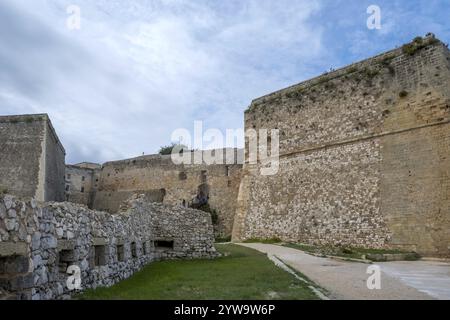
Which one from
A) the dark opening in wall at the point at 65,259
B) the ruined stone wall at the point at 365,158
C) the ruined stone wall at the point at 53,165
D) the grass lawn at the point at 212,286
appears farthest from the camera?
the ruined stone wall at the point at 53,165

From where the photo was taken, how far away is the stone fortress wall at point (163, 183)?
35.0 m

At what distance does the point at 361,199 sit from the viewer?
20.2 m

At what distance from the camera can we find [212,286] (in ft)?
27.3

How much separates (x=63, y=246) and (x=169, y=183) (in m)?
32.4

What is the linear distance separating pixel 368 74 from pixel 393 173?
5040 mm

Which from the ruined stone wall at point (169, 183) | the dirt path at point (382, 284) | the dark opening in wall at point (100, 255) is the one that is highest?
the ruined stone wall at point (169, 183)

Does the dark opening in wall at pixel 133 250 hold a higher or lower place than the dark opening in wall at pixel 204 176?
lower

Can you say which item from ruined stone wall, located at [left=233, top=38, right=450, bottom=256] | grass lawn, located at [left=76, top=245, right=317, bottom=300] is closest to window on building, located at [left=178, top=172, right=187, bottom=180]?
ruined stone wall, located at [left=233, top=38, right=450, bottom=256]

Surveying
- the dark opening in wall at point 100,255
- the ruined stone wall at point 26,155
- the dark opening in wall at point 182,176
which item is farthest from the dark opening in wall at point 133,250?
the dark opening in wall at point 182,176

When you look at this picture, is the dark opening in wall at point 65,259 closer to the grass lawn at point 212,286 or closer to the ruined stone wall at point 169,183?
the grass lawn at point 212,286

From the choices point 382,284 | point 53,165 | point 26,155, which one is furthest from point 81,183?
point 382,284

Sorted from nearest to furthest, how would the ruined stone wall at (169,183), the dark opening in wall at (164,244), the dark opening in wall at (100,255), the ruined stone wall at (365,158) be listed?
the dark opening in wall at (100,255) → the dark opening in wall at (164,244) → the ruined stone wall at (365,158) → the ruined stone wall at (169,183)

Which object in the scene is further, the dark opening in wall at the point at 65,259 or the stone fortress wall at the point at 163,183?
the stone fortress wall at the point at 163,183

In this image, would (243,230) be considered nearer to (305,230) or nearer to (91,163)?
(305,230)
